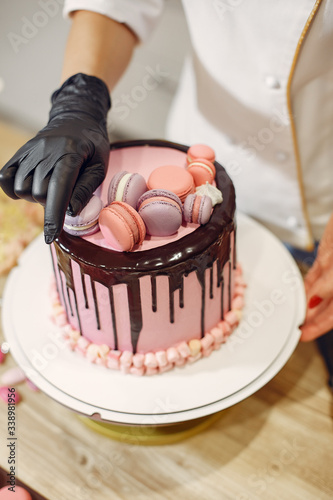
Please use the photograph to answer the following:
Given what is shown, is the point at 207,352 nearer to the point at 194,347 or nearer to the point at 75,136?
the point at 194,347

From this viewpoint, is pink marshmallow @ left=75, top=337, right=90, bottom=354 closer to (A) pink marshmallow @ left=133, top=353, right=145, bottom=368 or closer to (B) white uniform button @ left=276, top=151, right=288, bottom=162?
(A) pink marshmallow @ left=133, top=353, right=145, bottom=368

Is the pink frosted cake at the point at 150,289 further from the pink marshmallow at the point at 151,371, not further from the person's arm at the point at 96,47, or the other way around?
the person's arm at the point at 96,47

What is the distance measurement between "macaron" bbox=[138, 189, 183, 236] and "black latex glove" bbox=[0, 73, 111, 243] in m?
0.09

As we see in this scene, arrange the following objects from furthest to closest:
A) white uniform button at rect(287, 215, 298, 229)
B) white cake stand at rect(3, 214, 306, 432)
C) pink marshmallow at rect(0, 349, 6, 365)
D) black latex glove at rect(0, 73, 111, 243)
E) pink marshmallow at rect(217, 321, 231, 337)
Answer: white uniform button at rect(287, 215, 298, 229) < pink marshmallow at rect(0, 349, 6, 365) < pink marshmallow at rect(217, 321, 231, 337) < white cake stand at rect(3, 214, 306, 432) < black latex glove at rect(0, 73, 111, 243)

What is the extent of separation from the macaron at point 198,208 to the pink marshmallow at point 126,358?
28cm

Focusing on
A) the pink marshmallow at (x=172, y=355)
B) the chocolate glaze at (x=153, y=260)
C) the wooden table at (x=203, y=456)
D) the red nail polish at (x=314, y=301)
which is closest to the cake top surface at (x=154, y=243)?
the chocolate glaze at (x=153, y=260)

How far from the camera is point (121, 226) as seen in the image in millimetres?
782

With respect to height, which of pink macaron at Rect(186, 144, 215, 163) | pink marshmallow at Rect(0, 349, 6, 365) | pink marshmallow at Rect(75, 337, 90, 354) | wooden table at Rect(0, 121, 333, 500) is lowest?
wooden table at Rect(0, 121, 333, 500)

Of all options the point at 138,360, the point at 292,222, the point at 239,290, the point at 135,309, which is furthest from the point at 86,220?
the point at 292,222

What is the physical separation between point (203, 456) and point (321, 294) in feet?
1.33

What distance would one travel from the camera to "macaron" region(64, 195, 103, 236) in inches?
32.0

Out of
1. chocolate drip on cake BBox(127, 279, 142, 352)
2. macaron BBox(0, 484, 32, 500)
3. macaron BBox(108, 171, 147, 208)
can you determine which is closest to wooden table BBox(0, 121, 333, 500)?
macaron BBox(0, 484, 32, 500)

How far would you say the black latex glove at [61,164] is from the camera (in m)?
0.74

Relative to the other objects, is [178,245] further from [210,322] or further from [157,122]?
[157,122]
